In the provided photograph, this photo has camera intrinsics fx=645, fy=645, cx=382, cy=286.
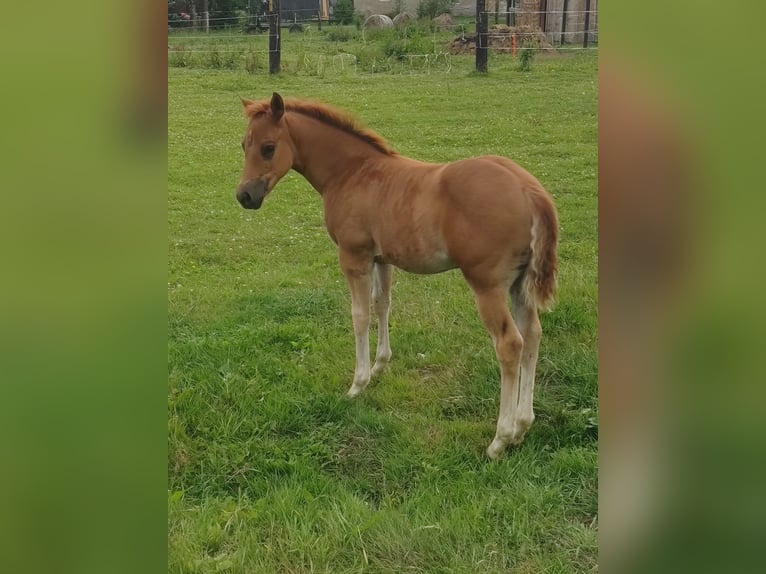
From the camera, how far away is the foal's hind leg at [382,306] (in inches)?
132

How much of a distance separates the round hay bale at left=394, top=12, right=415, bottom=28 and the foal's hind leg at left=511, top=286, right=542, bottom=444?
124cm

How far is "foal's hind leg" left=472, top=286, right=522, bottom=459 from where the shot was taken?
9.07 ft

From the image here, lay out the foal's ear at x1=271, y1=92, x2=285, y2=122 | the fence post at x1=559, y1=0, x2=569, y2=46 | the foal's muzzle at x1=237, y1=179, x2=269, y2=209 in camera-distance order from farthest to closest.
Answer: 1. the foal's muzzle at x1=237, y1=179, x2=269, y2=209
2. the foal's ear at x1=271, y1=92, x2=285, y2=122
3. the fence post at x1=559, y1=0, x2=569, y2=46

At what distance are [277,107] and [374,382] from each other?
1.42 metres

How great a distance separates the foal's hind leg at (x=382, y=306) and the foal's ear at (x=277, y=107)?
92 centimetres

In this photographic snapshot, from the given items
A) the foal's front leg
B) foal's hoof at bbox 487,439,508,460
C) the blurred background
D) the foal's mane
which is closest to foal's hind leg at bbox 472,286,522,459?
foal's hoof at bbox 487,439,508,460

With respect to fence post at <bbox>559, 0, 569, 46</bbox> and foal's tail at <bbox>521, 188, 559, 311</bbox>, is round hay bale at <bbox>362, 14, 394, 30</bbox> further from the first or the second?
foal's tail at <bbox>521, 188, 559, 311</bbox>
